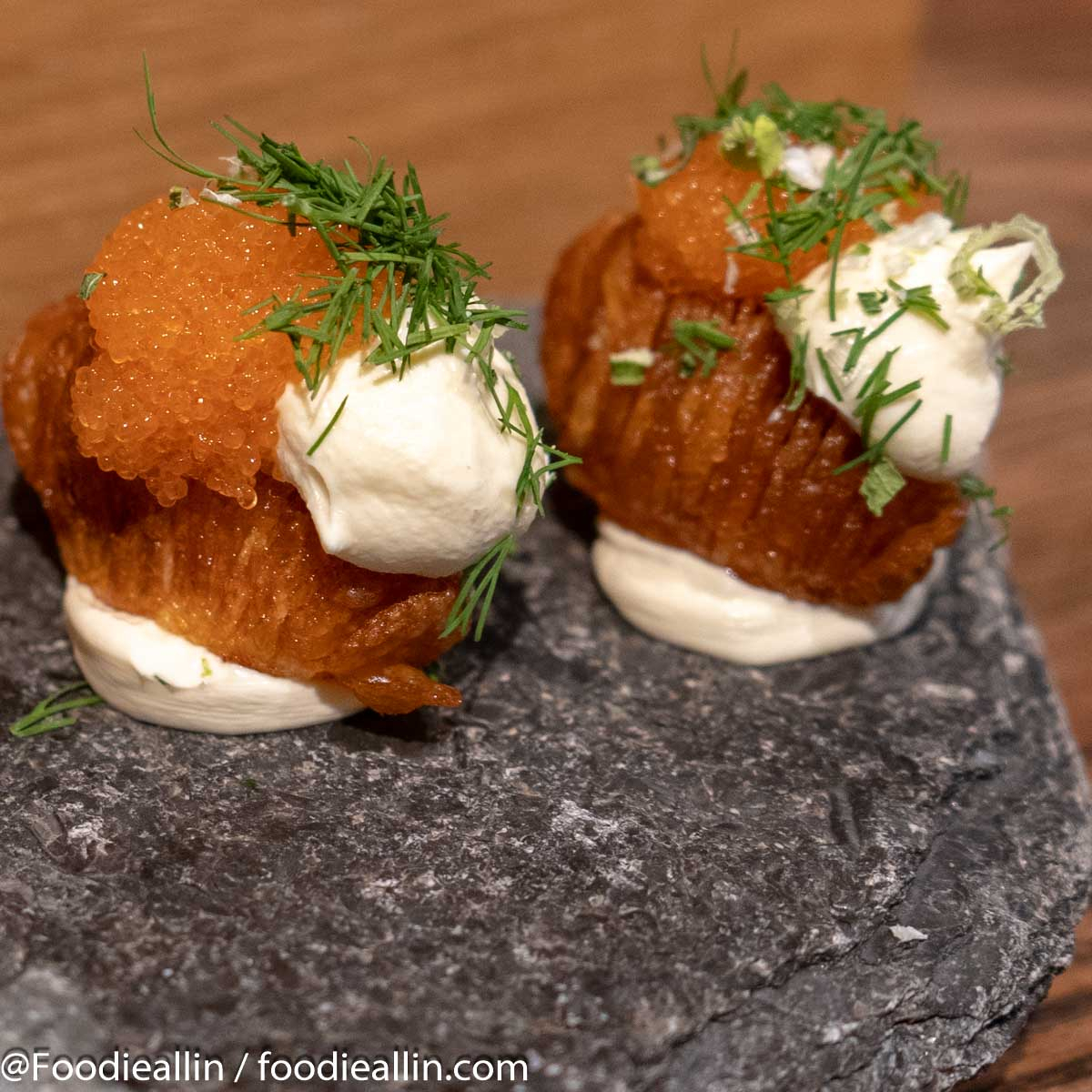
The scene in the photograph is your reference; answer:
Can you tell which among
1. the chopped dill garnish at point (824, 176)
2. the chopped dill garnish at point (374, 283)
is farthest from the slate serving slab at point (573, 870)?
the chopped dill garnish at point (824, 176)

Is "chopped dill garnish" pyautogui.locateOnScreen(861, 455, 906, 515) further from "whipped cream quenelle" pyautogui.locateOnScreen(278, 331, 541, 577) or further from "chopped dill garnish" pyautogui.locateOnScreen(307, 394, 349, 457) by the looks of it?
"chopped dill garnish" pyautogui.locateOnScreen(307, 394, 349, 457)

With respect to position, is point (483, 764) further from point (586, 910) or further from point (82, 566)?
point (82, 566)

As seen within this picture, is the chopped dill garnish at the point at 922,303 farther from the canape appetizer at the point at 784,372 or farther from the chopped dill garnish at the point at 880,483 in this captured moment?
the chopped dill garnish at the point at 880,483

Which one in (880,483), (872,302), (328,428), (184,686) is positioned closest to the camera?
(328,428)

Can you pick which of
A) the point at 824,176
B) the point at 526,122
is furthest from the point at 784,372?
the point at 526,122

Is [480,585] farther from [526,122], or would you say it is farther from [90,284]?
[526,122]

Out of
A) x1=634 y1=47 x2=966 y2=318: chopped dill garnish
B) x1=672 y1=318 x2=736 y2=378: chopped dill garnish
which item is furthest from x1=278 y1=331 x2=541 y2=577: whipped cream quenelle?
x1=634 y1=47 x2=966 y2=318: chopped dill garnish
